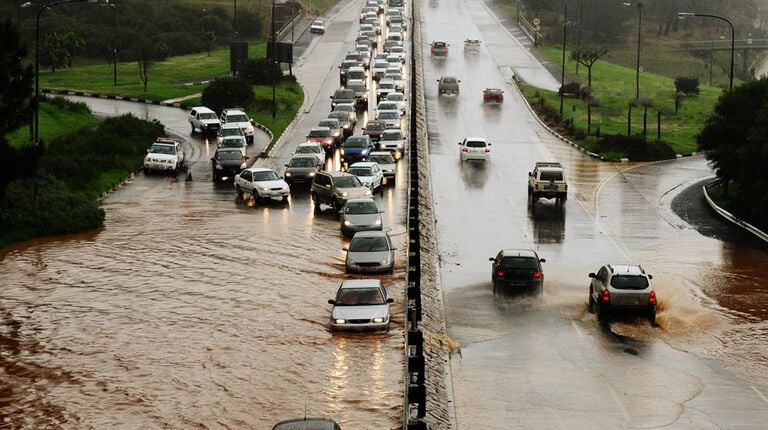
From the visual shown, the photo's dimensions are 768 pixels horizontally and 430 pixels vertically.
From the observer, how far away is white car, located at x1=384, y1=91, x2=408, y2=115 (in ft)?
267

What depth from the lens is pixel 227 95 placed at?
285 ft

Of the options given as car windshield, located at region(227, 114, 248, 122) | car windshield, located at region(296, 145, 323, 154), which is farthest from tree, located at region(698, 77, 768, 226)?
car windshield, located at region(227, 114, 248, 122)

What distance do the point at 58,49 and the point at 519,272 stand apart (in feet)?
288

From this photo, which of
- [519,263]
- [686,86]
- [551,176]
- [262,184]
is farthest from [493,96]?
[519,263]

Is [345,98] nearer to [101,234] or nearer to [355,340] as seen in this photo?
[101,234]

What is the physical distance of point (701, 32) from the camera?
174500 mm

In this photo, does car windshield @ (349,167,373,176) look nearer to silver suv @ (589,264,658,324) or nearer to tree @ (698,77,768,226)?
tree @ (698,77,768,226)

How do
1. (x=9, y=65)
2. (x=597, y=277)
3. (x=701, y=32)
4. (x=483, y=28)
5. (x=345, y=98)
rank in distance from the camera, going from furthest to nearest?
(x=701, y=32) → (x=483, y=28) → (x=345, y=98) → (x=9, y=65) → (x=597, y=277)

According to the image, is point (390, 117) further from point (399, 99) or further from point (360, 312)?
point (360, 312)

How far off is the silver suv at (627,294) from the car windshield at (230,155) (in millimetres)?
29134

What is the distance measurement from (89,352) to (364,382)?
8222 mm

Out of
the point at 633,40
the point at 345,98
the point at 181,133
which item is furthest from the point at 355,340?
the point at 633,40

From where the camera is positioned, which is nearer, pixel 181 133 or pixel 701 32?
pixel 181 133

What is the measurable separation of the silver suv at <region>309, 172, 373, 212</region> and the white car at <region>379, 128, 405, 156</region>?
1206 centimetres
